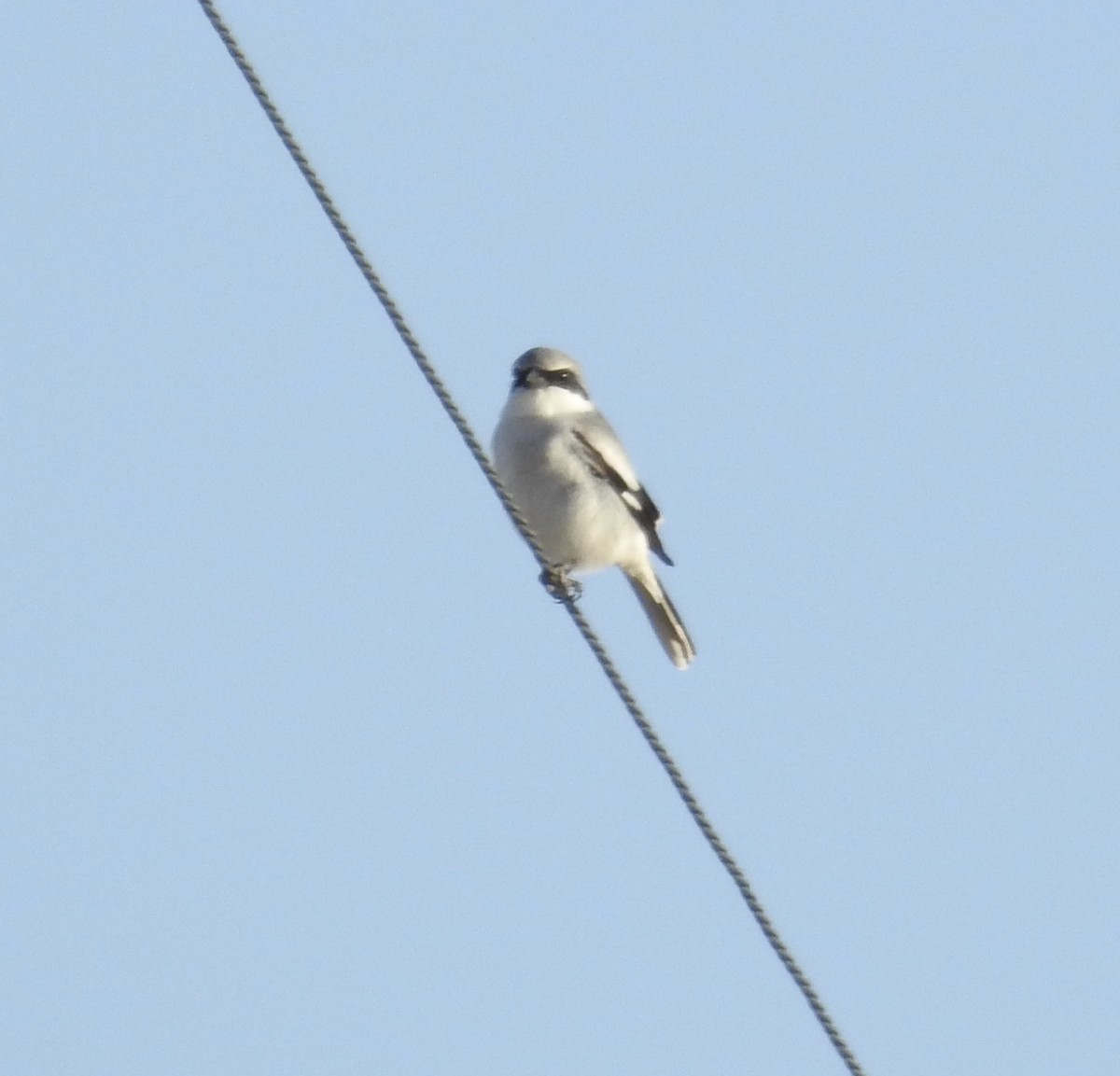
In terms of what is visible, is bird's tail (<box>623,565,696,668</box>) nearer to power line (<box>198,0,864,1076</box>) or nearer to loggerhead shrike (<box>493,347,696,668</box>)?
loggerhead shrike (<box>493,347,696,668</box>)

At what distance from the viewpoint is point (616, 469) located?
849cm

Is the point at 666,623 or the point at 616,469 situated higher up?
the point at 616,469

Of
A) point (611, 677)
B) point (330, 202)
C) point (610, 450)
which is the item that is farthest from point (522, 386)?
point (330, 202)

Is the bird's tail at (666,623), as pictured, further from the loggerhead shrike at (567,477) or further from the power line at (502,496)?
the power line at (502,496)

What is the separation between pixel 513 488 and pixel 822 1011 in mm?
3617

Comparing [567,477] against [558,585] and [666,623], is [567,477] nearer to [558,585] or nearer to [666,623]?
[558,585]

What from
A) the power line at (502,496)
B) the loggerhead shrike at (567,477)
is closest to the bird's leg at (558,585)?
the loggerhead shrike at (567,477)

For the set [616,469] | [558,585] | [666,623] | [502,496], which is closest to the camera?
[502,496]

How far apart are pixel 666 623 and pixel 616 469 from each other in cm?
90

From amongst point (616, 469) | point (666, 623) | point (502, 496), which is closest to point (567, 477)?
point (616, 469)

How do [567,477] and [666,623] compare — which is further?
[666,623]

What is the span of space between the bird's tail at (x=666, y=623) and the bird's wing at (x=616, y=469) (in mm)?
319

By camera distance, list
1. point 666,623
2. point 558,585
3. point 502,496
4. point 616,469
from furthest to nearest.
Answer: point 666,623 < point 616,469 < point 558,585 < point 502,496

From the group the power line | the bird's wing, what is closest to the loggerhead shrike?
the bird's wing
